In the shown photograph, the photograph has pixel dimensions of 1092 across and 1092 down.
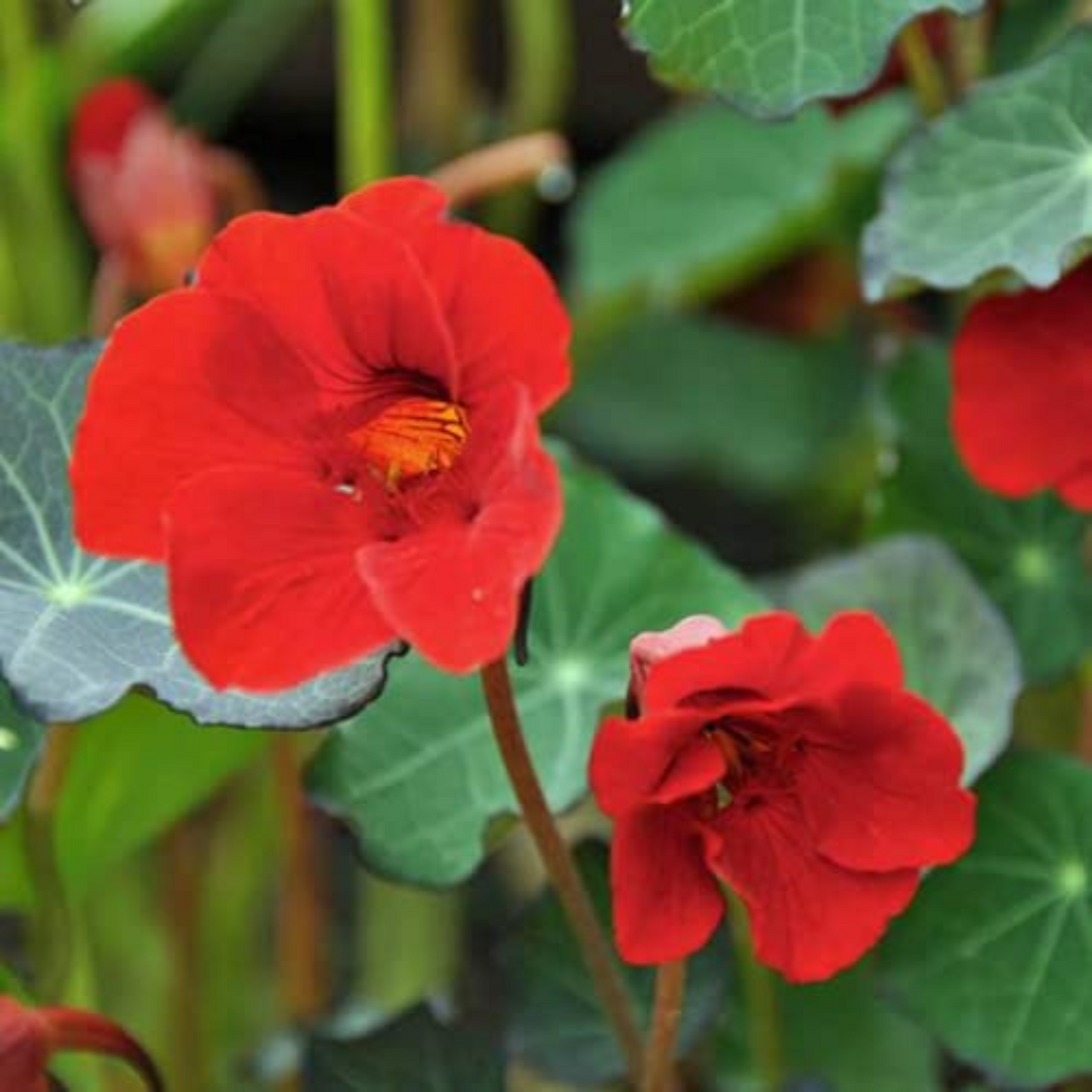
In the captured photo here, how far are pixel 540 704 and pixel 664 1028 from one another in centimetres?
20

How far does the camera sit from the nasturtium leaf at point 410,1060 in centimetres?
76

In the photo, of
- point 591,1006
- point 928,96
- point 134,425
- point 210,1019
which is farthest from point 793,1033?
point 134,425

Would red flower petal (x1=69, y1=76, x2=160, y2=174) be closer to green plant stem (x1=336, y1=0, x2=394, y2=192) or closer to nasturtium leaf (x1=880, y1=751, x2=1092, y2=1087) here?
green plant stem (x1=336, y1=0, x2=394, y2=192)

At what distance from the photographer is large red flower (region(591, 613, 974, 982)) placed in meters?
0.56

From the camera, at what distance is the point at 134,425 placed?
1.89ft

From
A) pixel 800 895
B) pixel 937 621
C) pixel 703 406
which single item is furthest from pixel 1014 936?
pixel 703 406

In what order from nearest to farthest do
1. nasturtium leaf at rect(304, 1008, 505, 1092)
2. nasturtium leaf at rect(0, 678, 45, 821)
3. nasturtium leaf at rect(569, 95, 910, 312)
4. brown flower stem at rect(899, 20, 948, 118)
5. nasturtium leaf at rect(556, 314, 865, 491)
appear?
nasturtium leaf at rect(0, 678, 45, 821)
nasturtium leaf at rect(304, 1008, 505, 1092)
brown flower stem at rect(899, 20, 948, 118)
nasturtium leaf at rect(569, 95, 910, 312)
nasturtium leaf at rect(556, 314, 865, 491)

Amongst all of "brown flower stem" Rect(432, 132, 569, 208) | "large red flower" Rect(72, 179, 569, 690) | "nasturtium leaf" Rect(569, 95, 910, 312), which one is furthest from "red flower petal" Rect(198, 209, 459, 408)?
"nasturtium leaf" Rect(569, 95, 910, 312)

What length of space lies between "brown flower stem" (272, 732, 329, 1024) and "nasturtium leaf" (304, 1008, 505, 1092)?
0.82 feet

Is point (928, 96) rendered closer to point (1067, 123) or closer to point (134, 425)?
point (1067, 123)

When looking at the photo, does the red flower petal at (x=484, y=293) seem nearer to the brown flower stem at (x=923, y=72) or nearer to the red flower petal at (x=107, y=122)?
the brown flower stem at (x=923, y=72)

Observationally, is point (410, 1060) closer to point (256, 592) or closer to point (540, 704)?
point (540, 704)

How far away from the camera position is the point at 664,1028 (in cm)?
67

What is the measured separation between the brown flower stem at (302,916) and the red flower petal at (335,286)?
451 mm
